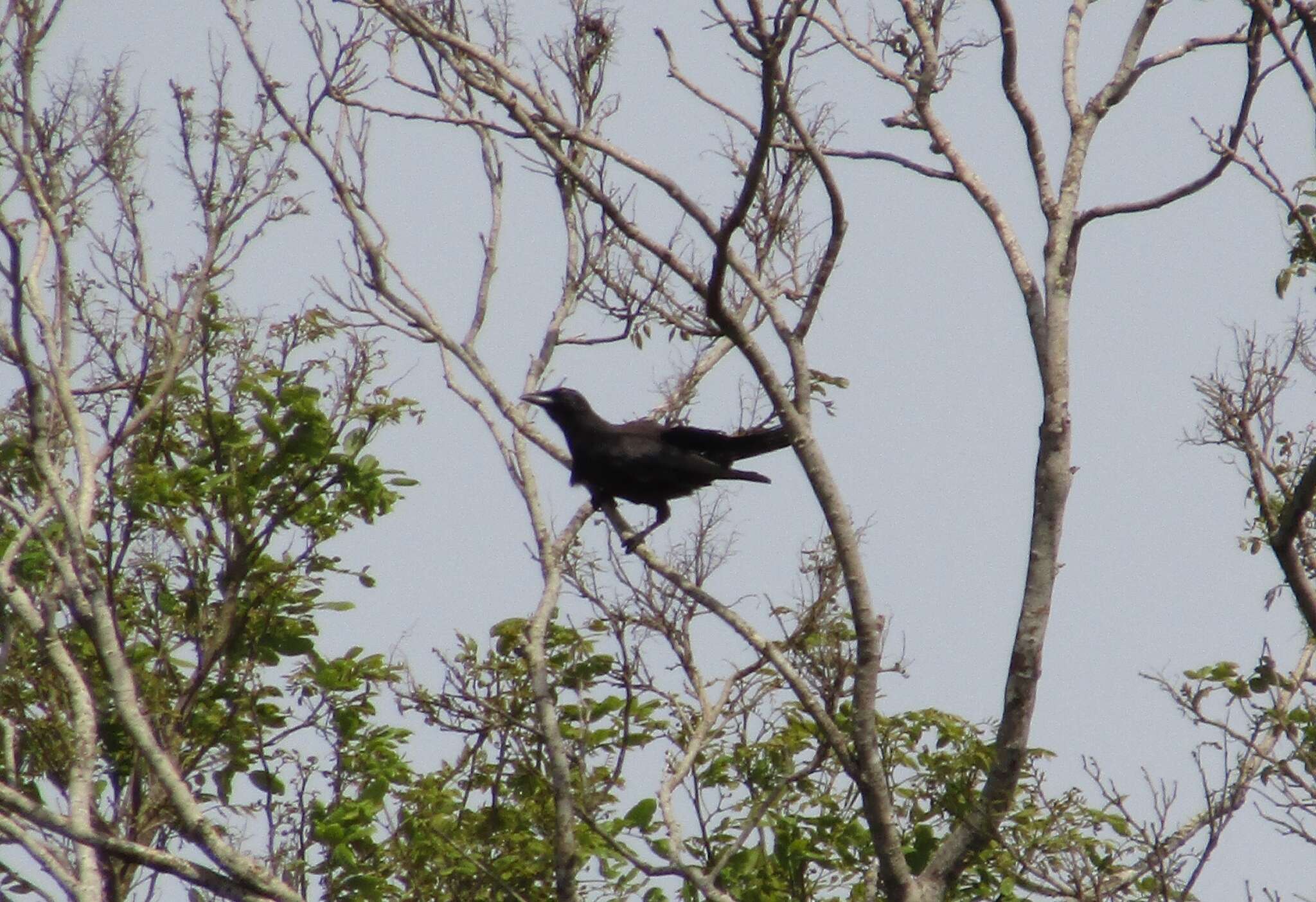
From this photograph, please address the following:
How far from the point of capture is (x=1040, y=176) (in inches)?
296

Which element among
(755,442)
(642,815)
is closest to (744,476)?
(755,442)

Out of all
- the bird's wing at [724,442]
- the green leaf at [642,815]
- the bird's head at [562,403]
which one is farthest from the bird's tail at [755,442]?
Answer: the green leaf at [642,815]

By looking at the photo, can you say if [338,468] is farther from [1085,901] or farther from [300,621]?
[1085,901]

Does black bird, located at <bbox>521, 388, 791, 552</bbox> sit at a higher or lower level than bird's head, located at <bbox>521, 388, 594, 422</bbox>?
lower

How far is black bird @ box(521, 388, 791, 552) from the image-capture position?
30.0ft

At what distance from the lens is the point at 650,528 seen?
922 centimetres

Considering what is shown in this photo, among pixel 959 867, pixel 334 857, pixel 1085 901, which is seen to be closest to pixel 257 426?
pixel 334 857

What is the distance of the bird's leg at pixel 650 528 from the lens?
8484mm

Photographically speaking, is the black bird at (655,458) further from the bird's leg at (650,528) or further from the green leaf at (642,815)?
the green leaf at (642,815)

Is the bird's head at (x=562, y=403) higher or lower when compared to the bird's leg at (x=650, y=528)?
higher

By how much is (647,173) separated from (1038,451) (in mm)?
2289

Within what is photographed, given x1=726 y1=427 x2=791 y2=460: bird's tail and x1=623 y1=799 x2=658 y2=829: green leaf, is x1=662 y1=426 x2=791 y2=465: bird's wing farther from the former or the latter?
x1=623 y1=799 x2=658 y2=829: green leaf

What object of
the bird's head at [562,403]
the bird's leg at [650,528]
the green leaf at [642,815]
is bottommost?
the green leaf at [642,815]

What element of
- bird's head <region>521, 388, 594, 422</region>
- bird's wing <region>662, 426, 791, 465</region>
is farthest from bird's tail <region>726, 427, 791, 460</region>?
bird's head <region>521, 388, 594, 422</region>
